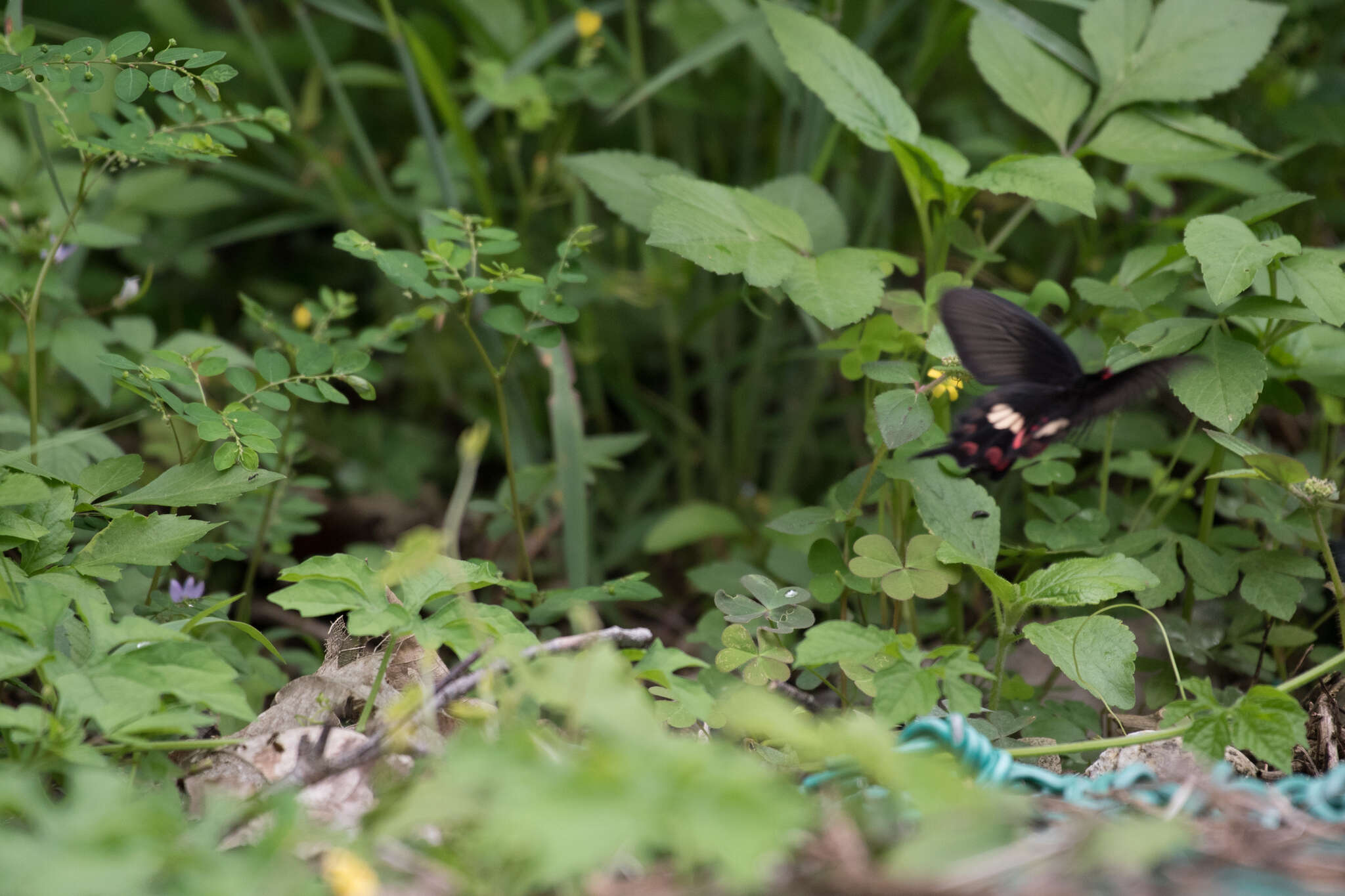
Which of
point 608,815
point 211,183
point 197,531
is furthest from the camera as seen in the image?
point 211,183

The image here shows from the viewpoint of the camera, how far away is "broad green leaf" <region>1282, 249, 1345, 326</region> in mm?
1446

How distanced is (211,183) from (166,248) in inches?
12.5

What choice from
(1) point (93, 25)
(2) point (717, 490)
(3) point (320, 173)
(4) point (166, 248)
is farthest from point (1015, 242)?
(1) point (93, 25)

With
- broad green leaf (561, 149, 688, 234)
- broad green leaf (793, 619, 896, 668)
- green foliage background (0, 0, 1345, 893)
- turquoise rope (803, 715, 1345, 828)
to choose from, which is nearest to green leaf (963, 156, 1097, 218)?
green foliage background (0, 0, 1345, 893)

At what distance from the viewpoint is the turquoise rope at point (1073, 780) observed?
1.01 metres

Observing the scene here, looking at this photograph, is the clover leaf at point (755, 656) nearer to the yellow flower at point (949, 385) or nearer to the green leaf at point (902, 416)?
the green leaf at point (902, 416)

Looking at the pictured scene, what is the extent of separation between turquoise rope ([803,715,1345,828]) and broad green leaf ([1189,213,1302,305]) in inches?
26.3

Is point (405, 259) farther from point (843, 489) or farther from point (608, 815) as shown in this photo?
point (608, 815)

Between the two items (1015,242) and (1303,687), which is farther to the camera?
(1015,242)

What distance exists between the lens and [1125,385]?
1.40 m

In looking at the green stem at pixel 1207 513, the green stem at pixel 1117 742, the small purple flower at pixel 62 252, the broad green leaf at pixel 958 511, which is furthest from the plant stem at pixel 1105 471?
the small purple flower at pixel 62 252

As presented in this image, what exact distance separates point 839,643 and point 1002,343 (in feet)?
1.72

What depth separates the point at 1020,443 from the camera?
58.3 inches

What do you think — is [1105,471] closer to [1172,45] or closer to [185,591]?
[1172,45]
